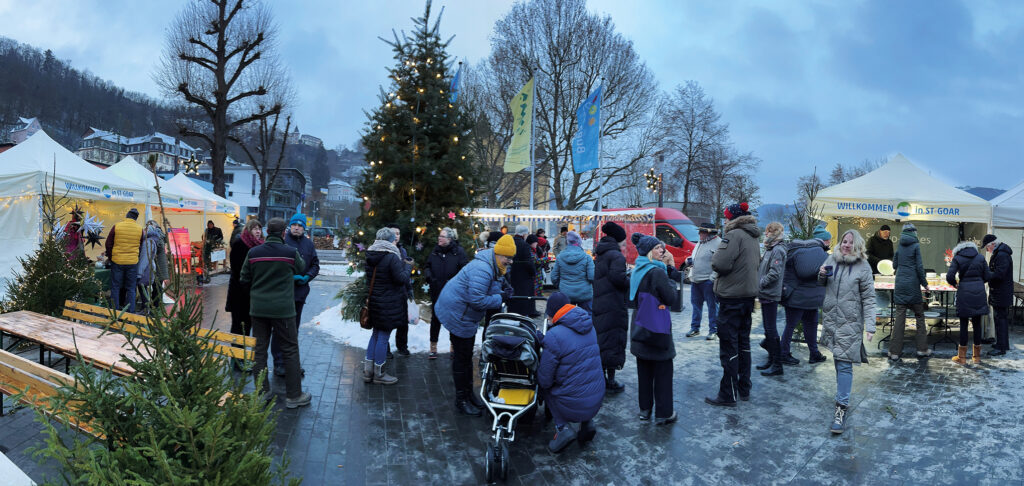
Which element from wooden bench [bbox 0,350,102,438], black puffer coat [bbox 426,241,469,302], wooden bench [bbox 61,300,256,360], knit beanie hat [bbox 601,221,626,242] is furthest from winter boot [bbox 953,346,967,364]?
wooden bench [bbox 0,350,102,438]

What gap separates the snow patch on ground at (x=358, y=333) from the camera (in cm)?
752

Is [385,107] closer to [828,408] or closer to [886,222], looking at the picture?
[828,408]

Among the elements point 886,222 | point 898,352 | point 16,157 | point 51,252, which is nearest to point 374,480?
point 51,252

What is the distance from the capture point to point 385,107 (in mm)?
8742

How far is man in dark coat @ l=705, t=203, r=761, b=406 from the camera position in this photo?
17.5 feet

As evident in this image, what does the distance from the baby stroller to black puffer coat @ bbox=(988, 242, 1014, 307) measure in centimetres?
741

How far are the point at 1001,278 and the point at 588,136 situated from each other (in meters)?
11.3

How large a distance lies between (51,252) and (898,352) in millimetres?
11600

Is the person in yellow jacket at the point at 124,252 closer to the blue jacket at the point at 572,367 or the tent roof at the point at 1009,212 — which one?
the blue jacket at the point at 572,367

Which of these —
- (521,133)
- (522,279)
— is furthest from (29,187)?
(521,133)

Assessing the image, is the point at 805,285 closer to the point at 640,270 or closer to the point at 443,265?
the point at 640,270

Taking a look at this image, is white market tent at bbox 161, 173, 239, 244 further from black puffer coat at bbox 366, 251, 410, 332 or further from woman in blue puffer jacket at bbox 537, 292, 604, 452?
woman in blue puffer jacket at bbox 537, 292, 604, 452

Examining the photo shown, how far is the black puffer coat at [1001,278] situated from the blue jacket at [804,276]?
3.01m

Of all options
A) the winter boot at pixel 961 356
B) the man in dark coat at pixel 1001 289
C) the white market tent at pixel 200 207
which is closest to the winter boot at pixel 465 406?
the winter boot at pixel 961 356
